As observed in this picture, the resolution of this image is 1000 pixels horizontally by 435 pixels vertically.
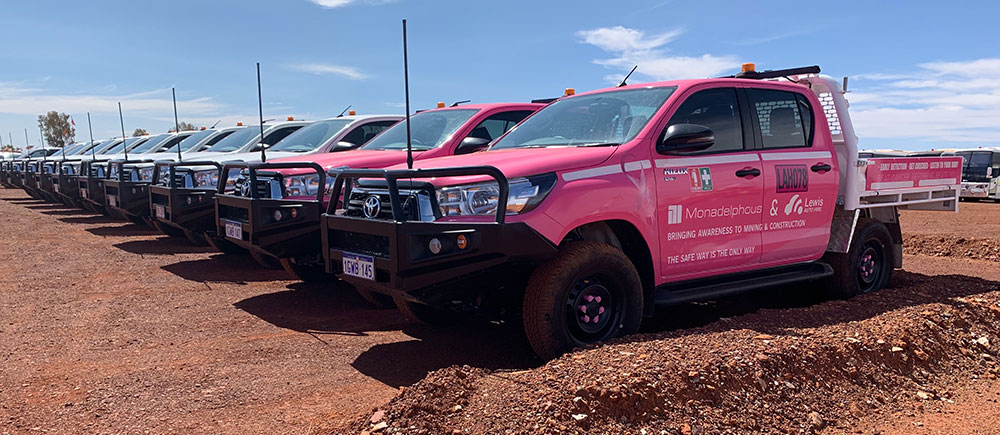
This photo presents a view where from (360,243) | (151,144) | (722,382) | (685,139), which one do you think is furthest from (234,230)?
(151,144)

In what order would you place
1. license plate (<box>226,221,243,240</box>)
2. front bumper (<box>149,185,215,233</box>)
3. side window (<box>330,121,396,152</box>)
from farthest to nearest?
side window (<box>330,121,396,152</box>), front bumper (<box>149,185,215,233</box>), license plate (<box>226,221,243,240</box>)

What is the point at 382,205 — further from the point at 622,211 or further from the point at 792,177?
the point at 792,177

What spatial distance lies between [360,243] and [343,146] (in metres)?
3.93

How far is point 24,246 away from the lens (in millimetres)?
10516

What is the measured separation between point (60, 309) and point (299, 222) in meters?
2.09

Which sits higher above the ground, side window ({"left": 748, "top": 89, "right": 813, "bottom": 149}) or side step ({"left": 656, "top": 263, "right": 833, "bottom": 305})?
side window ({"left": 748, "top": 89, "right": 813, "bottom": 149})

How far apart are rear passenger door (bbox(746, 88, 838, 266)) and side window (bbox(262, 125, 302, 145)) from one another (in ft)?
22.2

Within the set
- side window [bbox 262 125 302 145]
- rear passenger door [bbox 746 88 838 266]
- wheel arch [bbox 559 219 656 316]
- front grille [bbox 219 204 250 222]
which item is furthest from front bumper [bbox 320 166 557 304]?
side window [bbox 262 125 302 145]

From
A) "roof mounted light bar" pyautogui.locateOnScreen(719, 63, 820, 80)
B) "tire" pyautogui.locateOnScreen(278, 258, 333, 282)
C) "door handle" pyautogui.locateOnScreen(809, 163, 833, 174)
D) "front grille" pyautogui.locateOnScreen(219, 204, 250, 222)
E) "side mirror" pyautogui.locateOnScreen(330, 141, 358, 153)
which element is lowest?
"tire" pyautogui.locateOnScreen(278, 258, 333, 282)

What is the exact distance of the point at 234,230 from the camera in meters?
6.92

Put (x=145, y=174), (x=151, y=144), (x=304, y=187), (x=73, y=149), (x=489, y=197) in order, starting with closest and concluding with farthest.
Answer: (x=489, y=197) → (x=304, y=187) → (x=145, y=174) → (x=151, y=144) → (x=73, y=149)

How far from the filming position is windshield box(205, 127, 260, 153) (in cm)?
1127

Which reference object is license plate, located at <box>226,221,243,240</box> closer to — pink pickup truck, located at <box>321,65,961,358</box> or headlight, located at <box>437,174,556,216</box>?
→ pink pickup truck, located at <box>321,65,961,358</box>

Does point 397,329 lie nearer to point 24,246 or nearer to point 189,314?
point 189,314
